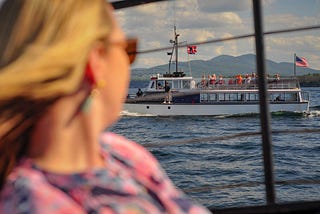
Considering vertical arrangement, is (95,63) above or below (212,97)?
above

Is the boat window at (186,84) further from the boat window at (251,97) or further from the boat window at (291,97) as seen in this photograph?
the boat window at (291,97)

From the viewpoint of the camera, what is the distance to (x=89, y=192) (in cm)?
84

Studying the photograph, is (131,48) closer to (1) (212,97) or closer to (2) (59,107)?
(2) (59,107)

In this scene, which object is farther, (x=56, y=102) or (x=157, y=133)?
(x=157, y=133)

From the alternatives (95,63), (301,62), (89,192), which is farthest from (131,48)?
(301,62)

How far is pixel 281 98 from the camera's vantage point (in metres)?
38.0

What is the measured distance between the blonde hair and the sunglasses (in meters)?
0.15

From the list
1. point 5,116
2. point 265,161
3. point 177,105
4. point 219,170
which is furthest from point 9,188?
point 177,105

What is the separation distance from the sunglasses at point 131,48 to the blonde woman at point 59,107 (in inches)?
3.6

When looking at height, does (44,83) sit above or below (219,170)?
above

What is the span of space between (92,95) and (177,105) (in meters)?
37.7

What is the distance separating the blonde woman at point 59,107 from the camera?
82cm

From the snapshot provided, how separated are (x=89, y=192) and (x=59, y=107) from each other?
0.13 meters

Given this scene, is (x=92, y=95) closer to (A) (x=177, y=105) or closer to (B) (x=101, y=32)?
(B) (x=101, y=32)
